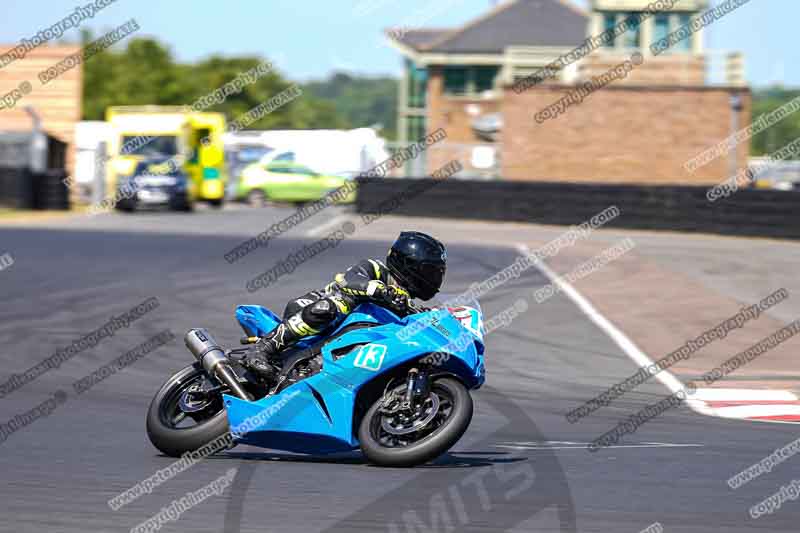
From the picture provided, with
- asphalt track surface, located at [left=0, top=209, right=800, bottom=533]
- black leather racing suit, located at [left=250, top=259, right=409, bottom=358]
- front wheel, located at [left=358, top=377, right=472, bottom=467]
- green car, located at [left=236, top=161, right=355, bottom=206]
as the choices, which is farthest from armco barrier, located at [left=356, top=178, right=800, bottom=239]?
front wheel, located at [left=358, top=377, right=472, bottom=467]

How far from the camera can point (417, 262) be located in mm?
7973

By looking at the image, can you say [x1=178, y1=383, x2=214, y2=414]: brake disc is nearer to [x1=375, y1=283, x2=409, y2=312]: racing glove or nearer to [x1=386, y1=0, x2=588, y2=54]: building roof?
[x1=375, y1=283, x2=409, y2=312]: racing glove

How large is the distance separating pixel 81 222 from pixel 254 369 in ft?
92.4

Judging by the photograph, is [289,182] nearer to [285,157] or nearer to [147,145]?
[285,157]

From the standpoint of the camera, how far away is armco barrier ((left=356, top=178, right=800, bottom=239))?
3133 cm

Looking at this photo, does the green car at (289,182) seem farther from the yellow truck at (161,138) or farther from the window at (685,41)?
the window at (685,41)

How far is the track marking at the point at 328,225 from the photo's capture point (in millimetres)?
32844

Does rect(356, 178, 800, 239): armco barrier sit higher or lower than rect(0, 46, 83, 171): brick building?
higher

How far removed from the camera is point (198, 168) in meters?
43.8

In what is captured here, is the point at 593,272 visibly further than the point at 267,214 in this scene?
No

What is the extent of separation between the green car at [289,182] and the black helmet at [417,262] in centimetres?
3779

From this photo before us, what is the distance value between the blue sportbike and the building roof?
5961 cm

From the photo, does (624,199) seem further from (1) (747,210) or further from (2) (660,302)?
(2) (660,302)

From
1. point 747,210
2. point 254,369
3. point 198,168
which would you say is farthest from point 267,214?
point 254,369
